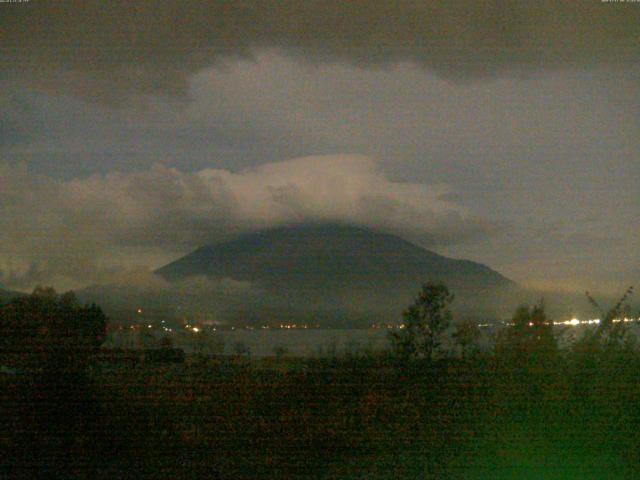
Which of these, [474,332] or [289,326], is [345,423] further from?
[289,326]

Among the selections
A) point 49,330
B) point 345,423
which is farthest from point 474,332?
point 49,330

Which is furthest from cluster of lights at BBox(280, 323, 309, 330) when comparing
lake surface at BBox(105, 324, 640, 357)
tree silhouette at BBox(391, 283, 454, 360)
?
tree silhouette at BBox(391, 283, 454, 360)


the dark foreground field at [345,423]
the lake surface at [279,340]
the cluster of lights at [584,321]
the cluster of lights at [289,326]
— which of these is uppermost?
the cluster of lights at [584,321]

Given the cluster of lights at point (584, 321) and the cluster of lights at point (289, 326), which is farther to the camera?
the cluster of lights at point (289, 326)

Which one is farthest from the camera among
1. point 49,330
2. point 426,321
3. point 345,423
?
point 426,321

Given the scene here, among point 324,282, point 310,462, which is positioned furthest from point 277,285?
point 310,462

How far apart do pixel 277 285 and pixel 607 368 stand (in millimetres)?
4493

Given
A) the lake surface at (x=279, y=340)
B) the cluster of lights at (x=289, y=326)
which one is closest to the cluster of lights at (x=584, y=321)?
the lake surface at (x=279, y=340)

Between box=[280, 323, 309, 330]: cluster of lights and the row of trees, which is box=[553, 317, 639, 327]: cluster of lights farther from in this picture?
box=[280, 323, 309, 330]: cluster of lights

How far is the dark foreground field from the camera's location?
14.7 ft

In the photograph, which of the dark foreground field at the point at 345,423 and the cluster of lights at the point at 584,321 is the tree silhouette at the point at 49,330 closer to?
the dark foreground field at the point at 345,423

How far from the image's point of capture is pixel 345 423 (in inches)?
199

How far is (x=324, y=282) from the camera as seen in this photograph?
8.12m

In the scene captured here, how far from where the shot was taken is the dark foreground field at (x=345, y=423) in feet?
14.7
